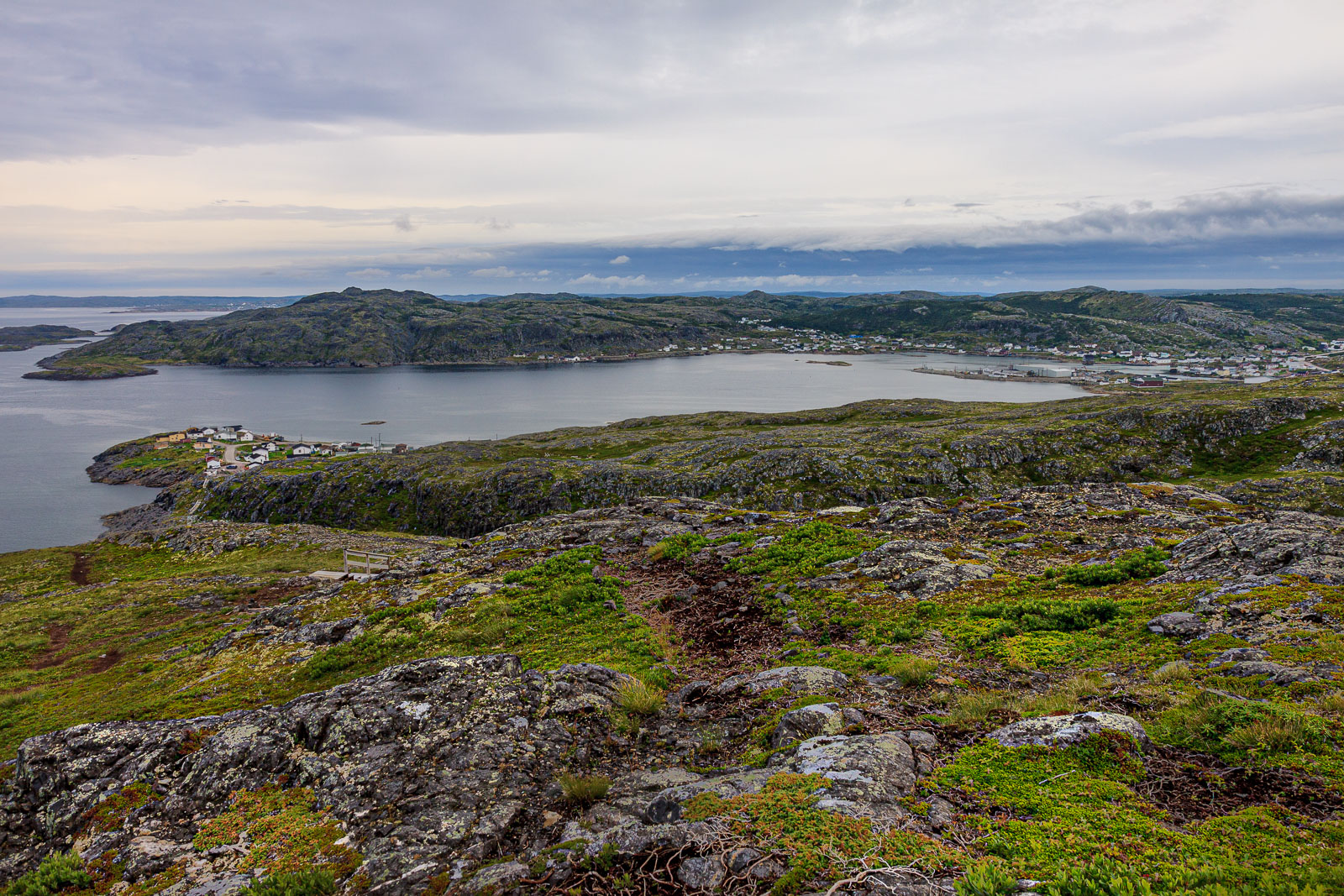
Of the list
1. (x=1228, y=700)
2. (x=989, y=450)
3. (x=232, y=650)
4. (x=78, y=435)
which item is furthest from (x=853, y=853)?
(x=78, y=435)

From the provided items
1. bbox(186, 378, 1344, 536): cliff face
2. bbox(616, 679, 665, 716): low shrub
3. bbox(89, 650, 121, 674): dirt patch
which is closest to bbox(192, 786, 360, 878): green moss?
bbox(616, 679, 665, 716): low shrub

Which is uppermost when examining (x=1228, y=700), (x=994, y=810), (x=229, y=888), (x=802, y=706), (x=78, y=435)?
(x=1228, y=700)

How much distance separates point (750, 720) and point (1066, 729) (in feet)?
18.5

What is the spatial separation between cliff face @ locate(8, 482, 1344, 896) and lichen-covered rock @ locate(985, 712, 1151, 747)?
0.17 ft

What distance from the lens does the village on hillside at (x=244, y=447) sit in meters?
138

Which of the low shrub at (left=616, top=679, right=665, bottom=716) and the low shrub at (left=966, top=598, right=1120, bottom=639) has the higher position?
the low shrub at (left=966, top=598, right=1120, bottom=639)

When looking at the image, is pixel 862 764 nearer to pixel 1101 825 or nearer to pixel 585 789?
pixel 1101 825

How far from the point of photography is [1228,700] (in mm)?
9320

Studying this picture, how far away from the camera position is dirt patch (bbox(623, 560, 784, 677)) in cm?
1709

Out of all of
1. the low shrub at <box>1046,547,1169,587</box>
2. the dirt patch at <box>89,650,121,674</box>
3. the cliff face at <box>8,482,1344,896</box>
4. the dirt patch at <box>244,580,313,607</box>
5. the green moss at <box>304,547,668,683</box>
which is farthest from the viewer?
the dirt patch at <box>244,580,313,607</box>

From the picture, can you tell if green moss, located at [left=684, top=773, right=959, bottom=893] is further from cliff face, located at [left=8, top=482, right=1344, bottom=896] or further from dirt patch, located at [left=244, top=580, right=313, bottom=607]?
dirt patch, located at [left=244, top=580, right=313, bottom=607]

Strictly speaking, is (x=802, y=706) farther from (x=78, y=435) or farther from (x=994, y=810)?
(x=78, y=435)

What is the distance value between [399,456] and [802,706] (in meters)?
109

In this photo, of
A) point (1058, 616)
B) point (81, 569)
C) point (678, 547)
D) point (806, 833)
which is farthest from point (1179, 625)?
point (81, 569)
